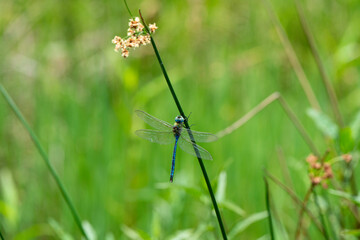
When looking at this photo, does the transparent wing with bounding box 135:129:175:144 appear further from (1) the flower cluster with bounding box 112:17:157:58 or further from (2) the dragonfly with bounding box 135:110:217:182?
(1) the flower cluster with bounding box 112:17:157:58

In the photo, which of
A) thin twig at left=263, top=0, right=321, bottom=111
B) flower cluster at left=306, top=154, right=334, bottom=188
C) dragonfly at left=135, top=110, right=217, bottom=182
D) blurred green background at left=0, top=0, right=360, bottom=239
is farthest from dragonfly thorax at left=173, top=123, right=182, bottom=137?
thin twig at left=263, top=0, right=321, bottom=111

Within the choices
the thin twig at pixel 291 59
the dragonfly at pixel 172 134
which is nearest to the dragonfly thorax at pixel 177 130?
the dragonfly at pixel 172 134

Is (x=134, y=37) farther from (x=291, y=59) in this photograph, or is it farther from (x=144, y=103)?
(x=144, y=103)

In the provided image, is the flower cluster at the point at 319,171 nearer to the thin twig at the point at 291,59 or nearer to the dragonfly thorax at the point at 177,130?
the dragonfly thorax at the point at 177,130

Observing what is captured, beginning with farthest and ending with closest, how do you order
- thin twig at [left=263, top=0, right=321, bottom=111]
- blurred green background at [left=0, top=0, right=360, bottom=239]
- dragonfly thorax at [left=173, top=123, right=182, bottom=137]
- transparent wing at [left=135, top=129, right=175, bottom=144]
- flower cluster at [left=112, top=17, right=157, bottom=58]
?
1. blurred green background at [left=0, top=0, right=360, bottom=239]
2. thin twig at [left=263, top=0, right=321, bottom=111]
3. transparent wing at [left=135, top=129, right=175, bottom=144]
4. dragonfly thorax at [left=173, top=123, right=182, bottom=137]
5. flower cluster at [left=112, top=17, right=157, bottom=58]

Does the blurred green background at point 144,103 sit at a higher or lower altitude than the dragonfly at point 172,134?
higher
